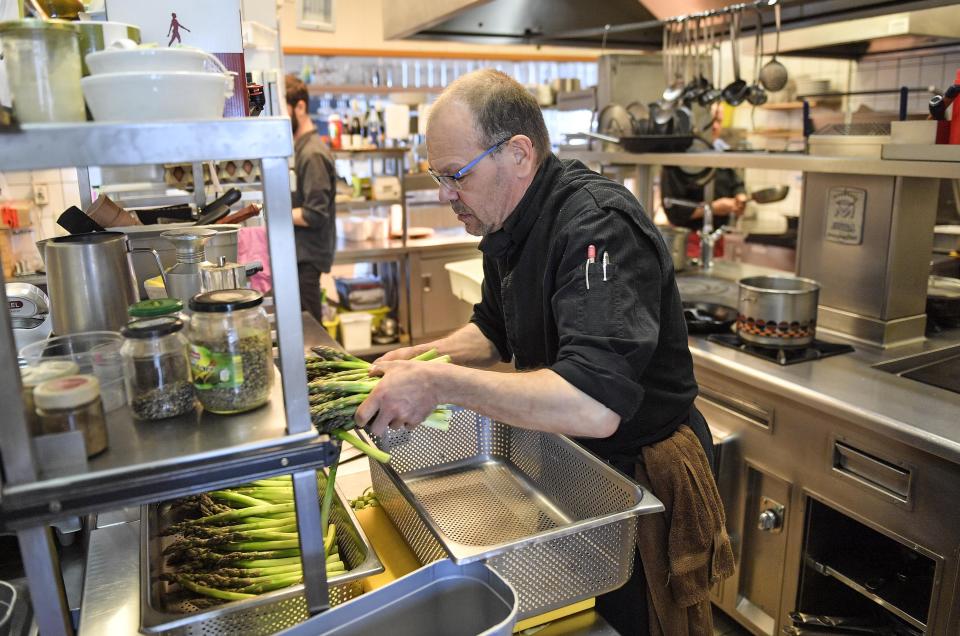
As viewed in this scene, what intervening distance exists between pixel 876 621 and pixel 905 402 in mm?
716

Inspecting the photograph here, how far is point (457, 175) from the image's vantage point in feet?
5.36

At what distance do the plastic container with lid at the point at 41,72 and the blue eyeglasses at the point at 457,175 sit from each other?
851 mm

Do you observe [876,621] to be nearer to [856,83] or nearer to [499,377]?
[499,377]

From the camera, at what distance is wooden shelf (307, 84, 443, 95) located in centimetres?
651

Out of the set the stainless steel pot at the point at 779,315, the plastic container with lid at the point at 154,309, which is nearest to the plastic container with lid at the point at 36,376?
the plastic container with lid at the point at 154,309

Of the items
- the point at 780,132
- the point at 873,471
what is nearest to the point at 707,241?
the point at 873,471

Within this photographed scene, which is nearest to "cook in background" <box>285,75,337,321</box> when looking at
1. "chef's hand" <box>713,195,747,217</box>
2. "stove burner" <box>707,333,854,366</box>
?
"chef's hand" <box>713,195,747,217</box>

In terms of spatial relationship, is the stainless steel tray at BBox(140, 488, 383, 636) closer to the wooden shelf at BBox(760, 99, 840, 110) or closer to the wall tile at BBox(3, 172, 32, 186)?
the wall tile at BBox(3, 172, 32, 186)

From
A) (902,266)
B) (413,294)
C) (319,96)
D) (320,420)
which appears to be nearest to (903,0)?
(902,266)

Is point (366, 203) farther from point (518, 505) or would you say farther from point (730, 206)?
point (518, 505)

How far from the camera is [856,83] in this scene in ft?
21.0

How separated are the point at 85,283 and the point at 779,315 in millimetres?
2120

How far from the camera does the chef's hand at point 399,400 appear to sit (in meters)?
1.26

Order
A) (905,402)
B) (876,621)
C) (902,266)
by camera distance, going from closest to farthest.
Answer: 1. (905,402)
2. (876,621)
3. (902,266)
